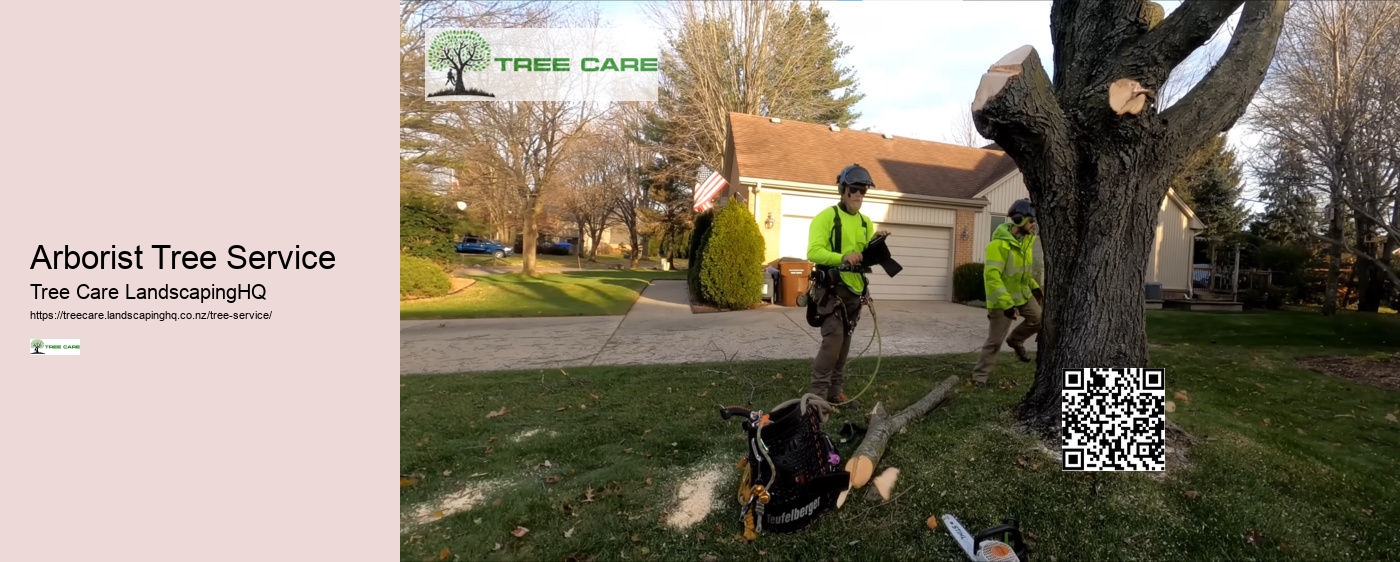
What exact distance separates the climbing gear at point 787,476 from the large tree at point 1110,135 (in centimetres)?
138

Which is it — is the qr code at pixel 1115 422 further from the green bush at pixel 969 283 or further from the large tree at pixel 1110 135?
the green bush at pixel 969 283

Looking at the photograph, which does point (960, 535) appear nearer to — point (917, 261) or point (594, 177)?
point (917, 261)

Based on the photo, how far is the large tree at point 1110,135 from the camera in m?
2.90

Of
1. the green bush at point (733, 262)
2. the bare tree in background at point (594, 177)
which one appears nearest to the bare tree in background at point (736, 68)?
the bare tree in background at point (594, 177)

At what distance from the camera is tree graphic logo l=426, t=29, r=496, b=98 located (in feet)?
37.3

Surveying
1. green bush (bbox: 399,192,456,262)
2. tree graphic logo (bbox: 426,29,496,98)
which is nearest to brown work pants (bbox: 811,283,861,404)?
tree graphic logo (bbox: 426,29,496,98)

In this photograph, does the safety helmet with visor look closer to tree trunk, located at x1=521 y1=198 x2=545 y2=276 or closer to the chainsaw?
the chainsaw

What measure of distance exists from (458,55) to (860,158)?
385 inches

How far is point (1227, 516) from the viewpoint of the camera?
249 centimetres

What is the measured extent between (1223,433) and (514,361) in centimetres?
608

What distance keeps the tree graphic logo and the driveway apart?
5.05 meters

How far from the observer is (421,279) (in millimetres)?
13422
